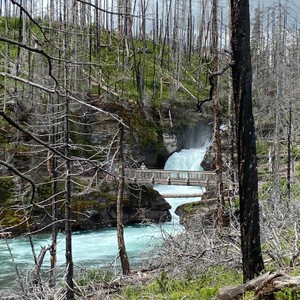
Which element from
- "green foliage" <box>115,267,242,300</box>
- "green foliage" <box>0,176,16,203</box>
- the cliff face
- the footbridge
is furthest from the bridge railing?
"green foliage" <box>115,267,242,300</box>

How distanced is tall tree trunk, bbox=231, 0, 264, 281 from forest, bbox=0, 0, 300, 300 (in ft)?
0.04

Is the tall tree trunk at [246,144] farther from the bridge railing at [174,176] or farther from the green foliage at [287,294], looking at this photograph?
the bridge railing at [174,176]

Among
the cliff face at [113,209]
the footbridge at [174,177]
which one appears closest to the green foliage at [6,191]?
the cliff face at [113,209]

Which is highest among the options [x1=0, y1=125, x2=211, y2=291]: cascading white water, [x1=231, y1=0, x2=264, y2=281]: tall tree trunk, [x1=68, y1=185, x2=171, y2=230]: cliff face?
[x1=231, y1=0, x2=264, y2=281]: tall tree trunk

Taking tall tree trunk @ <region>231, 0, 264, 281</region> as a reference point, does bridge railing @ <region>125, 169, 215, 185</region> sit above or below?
below

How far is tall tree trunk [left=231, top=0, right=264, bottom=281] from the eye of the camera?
5.40 m

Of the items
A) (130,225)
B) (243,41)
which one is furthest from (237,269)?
(130,225)

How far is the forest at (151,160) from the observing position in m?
5.01

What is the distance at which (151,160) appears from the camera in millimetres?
31828

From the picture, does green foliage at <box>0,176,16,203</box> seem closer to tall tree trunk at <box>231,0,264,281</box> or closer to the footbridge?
the footbridge

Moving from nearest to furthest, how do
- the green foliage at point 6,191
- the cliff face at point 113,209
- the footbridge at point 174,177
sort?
the green foliage at point 6,191, the cliff face at point 113,209, the footbridge at point 174,177

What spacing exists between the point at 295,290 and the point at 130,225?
771 inches

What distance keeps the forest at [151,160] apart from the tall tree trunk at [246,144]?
0.01 m

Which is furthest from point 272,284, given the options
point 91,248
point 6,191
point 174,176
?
point 174,176
